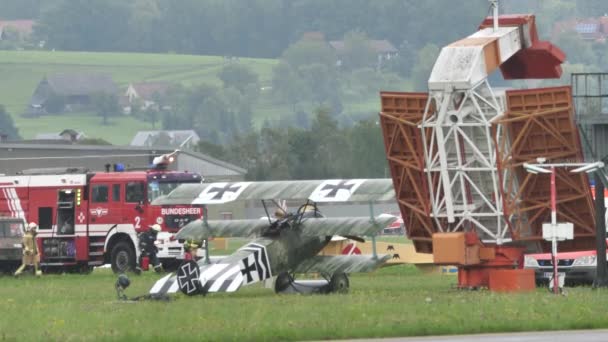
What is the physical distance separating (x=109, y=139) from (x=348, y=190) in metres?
160

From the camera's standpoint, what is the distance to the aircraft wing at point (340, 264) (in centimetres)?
3506

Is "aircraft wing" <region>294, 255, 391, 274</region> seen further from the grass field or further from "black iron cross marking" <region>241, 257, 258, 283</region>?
"black iron cross marking" <region>241, 257, 258, 283</region>

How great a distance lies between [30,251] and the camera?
4806 centimetres

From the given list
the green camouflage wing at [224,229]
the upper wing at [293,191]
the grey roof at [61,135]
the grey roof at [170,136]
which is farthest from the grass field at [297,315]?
the grey roof at [170,136]

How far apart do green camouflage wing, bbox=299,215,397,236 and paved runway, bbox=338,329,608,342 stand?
25.3 ft

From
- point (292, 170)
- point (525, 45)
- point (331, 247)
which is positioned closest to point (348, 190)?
point (525, 45)

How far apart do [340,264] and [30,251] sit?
590 inches

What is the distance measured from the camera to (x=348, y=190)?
1395 inches

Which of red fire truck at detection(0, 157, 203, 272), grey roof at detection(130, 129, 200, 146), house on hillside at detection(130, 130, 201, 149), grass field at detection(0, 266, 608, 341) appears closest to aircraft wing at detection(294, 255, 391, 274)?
grass field at detection(0, 266, 608, 341)

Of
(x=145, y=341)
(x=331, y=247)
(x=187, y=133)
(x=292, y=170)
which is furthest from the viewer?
(x=187, y=133)

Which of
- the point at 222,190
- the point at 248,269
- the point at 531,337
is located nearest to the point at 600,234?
the point at 248,269

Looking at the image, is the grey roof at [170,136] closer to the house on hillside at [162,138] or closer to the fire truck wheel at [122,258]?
the house on hillside at [162,138]

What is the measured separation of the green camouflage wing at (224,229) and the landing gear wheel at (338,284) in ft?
6.20

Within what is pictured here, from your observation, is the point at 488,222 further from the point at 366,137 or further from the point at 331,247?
the point at 366,137
